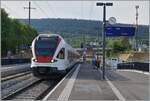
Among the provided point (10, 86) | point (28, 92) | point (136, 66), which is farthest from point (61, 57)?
point (136, 66)

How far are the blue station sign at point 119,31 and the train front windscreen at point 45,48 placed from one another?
4290 mm

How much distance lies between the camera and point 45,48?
3419 centimetres

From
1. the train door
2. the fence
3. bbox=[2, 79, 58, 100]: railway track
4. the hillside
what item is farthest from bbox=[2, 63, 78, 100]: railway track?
the hillside

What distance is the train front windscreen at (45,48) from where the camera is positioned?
33844 mm

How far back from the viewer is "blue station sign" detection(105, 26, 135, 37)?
37.0 metres

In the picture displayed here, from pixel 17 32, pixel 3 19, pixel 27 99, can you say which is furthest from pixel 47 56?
pixel 17 32

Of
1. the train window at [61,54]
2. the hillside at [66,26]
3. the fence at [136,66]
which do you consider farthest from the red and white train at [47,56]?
the hillside at [66,26]

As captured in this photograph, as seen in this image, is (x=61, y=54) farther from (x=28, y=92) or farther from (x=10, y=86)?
(x=28, y=92)

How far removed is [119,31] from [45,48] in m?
7.90

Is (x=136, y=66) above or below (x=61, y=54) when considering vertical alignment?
below

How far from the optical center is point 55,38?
114ft

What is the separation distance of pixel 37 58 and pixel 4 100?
1497 centimetres

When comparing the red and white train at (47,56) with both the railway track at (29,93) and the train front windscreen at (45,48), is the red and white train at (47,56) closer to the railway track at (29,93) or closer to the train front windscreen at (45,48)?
the train front windscreen at (45,48)

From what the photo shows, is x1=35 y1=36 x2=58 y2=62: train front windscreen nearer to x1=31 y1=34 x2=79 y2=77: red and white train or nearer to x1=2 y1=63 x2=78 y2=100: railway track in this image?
x1=31 y1=34 x2=79 y2=77: red and white train
